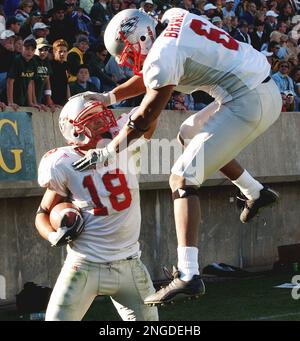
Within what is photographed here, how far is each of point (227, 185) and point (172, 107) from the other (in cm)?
166

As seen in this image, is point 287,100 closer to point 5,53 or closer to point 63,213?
point 5,53

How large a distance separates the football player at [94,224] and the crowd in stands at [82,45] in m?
4.46

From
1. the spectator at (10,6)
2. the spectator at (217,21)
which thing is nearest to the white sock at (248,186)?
the spectator at (10,6)

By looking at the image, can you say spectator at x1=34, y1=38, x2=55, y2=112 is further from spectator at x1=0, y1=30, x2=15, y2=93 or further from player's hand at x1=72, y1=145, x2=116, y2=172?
player's hand at x1=72, y1=145, x2=116, y2=172

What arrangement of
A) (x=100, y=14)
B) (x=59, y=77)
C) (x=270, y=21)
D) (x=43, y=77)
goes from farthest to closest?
(x=270, y=21), (x=100, y=14), (x=59, y=77), (x=43, y=77)

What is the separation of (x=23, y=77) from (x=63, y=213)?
5237 mm

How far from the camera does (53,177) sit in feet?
21.8

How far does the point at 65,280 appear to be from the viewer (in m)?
6.49

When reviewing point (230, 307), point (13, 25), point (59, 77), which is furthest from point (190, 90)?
point (13, 25)

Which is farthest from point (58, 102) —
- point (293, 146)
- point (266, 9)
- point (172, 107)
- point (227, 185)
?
point (266, 9)

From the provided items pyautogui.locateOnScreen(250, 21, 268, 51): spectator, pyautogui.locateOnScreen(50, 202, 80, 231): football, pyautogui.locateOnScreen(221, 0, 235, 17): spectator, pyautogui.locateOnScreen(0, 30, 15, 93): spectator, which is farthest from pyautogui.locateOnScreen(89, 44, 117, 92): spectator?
pyautogui.locateOnScreen(50, 202, 80, 231): football

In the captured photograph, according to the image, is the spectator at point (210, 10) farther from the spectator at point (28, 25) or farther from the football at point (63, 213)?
the football at point (63, 213)

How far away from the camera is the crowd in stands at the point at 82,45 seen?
454 inches

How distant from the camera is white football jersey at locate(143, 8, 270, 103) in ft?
19.6
